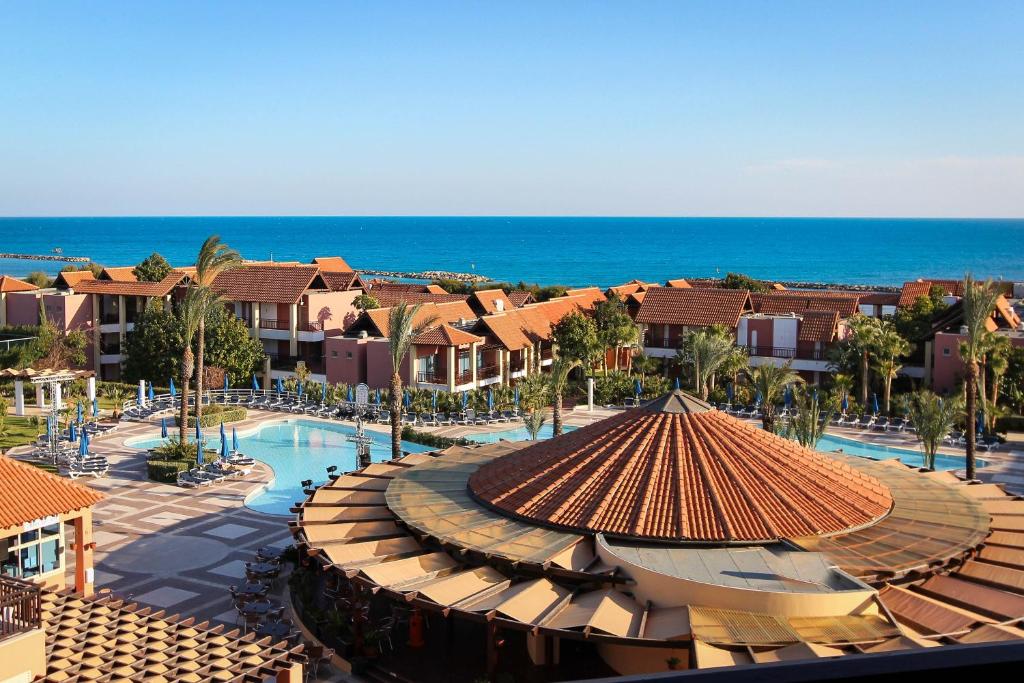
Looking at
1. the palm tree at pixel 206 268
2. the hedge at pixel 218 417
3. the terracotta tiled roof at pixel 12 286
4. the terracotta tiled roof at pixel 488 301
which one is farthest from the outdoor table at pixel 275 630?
the terracotta tiled roof at pixel 12 286

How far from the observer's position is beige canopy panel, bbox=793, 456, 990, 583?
17.0m

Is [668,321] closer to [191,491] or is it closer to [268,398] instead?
[268,398]

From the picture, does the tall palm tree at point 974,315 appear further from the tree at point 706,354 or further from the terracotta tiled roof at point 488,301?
the terracotta tiled roof at point 488,301

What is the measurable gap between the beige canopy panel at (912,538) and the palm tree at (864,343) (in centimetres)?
2229

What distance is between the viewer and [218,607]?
840 inches

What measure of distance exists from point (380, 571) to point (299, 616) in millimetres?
3778

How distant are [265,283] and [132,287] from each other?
7193 mm

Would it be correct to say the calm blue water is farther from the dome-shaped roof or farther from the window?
the window

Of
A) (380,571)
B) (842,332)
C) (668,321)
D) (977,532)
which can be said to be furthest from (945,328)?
(380,571)

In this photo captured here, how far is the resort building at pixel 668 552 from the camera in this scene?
15431 mm

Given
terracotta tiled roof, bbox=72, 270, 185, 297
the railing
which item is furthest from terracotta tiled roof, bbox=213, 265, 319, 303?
the railing

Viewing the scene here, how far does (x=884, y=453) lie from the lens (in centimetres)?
3697

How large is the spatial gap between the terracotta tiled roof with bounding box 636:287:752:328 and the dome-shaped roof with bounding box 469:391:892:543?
2912cm

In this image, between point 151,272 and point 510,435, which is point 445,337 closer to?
point 510,435
